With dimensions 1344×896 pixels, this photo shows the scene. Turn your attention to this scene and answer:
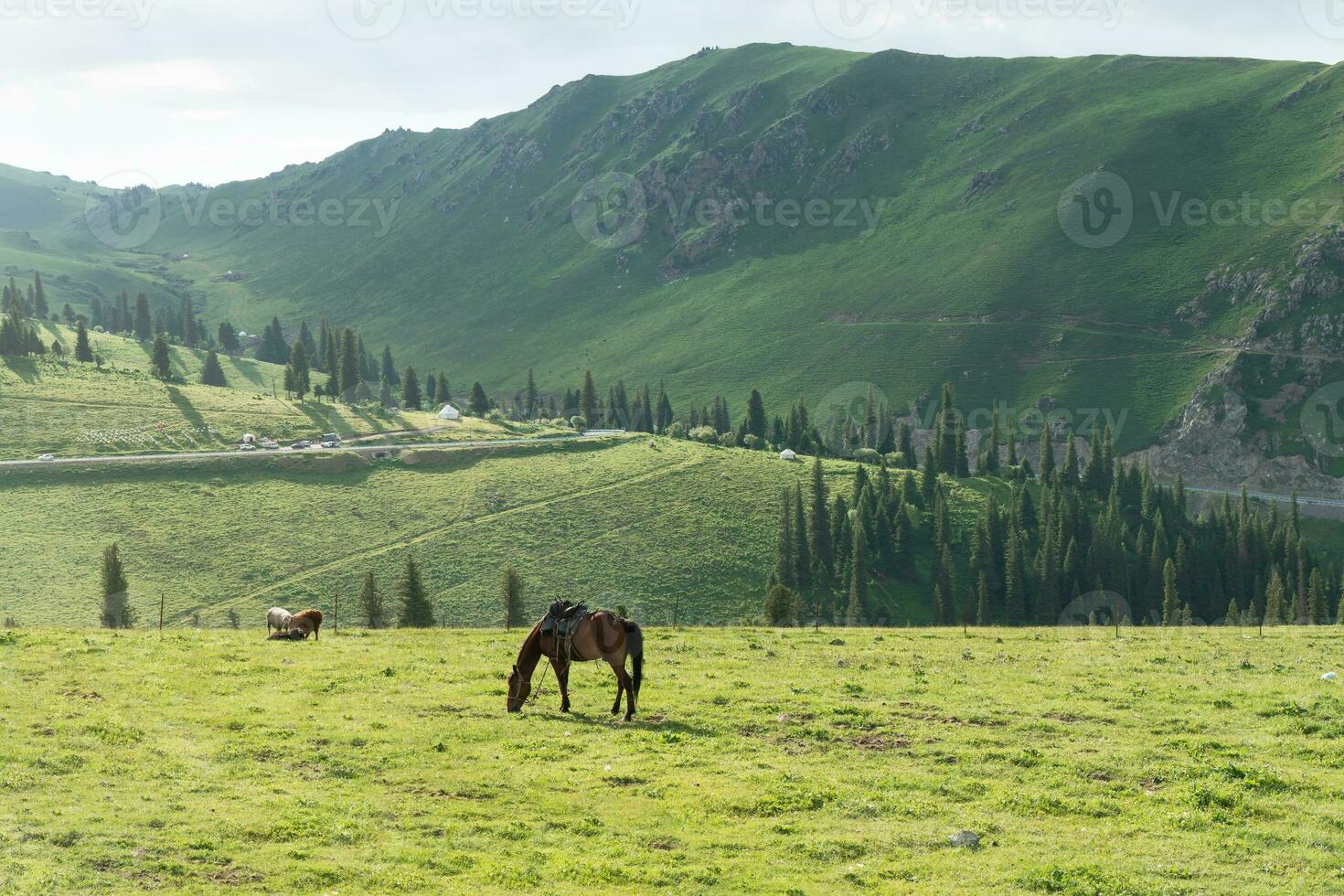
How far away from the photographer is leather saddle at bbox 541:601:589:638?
3406 cm

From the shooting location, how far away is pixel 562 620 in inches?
1358

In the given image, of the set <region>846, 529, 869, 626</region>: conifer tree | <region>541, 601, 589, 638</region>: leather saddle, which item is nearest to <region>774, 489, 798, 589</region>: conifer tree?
<region>846, 529, 869, 626</region>: conifer tree

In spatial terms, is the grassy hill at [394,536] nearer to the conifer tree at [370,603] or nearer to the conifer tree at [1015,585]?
the conifer tree at [1015,585]

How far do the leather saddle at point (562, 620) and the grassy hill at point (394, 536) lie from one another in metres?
104

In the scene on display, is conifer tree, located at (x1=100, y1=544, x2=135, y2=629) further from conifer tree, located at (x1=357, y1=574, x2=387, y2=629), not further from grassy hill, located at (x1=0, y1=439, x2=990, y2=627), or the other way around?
conifer tree, located at (x1=357, y1=574, x2=387, y2=629)

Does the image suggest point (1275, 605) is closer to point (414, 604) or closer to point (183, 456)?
point (414, 604)

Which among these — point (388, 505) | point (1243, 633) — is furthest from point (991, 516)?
point (1243, 633)

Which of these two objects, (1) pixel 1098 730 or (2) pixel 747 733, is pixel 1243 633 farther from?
(2) pixel 747 733

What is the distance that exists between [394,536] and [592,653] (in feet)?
441

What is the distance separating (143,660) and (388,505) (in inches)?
5286

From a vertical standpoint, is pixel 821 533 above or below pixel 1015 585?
above

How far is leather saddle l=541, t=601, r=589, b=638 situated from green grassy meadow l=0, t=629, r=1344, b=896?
2.49 metres

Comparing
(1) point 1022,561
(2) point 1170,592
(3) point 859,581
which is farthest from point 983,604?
(2) point 1170,592

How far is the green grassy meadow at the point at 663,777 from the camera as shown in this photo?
21.8 metres
